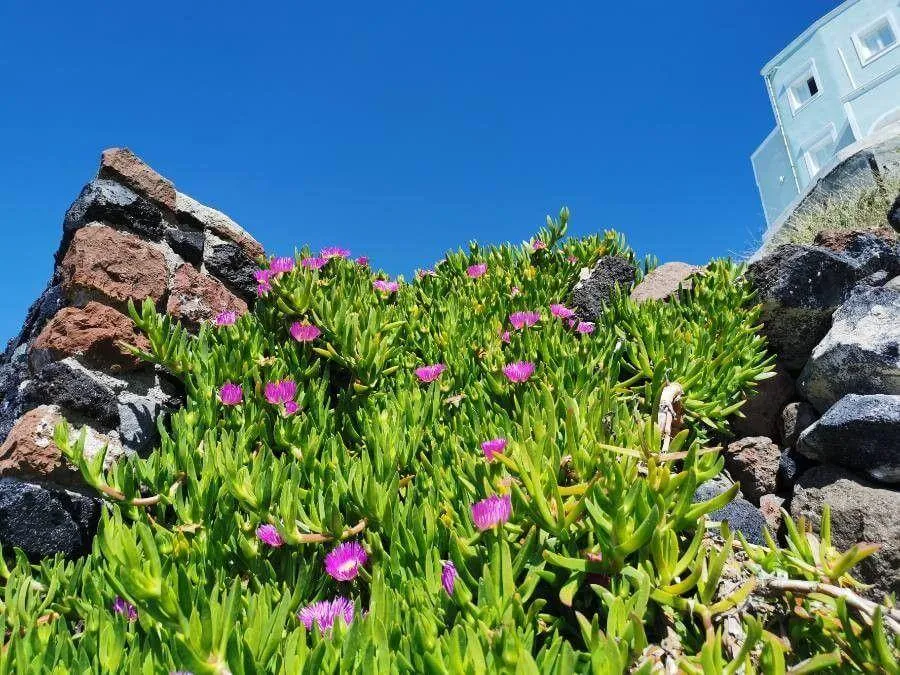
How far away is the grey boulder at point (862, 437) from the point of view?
1654 millimetres

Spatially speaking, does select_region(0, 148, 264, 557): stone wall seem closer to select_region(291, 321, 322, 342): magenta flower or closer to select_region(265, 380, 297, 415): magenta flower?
select_region(265, 380, 297, 415): magenta flower

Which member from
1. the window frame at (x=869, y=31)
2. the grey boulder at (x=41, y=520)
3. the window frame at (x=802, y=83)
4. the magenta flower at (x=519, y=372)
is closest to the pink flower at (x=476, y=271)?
the magenta flower at (x=519, y=372)

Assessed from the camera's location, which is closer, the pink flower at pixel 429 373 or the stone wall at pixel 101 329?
the stone wall at pixel 101 329

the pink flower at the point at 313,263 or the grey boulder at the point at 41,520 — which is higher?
the pink flower at the point at 313,263

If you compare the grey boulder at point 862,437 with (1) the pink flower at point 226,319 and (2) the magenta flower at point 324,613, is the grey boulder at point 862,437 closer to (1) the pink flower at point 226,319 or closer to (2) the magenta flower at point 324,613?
(2) the magenta flower at point 324,613

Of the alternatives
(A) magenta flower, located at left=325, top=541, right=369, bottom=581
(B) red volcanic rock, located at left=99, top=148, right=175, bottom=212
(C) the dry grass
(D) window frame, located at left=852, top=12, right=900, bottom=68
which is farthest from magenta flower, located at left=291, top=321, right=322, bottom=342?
(D) window frame, located at left=852, top=12, right=900, bottom=68

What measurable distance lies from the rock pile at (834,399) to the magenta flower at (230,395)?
1.78 meters

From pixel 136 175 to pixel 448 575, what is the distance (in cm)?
234

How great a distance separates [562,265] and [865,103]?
2173 cm

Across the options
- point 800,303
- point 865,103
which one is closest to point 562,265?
point 800,303

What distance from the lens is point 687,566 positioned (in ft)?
3.19

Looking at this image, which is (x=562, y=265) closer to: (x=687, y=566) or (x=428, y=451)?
(x=428, y=451)

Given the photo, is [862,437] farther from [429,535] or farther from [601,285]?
[601,285]

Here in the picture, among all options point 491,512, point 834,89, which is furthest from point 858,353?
point 834,89
